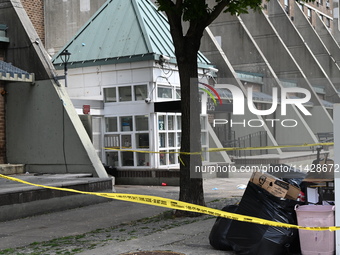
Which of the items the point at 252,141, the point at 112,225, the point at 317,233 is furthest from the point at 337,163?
the point at 252,141

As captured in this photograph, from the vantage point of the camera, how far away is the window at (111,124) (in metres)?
18.1

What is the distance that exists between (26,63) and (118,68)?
303 centimetres

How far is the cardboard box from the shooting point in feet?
24.9

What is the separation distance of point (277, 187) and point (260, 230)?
2.08 feet

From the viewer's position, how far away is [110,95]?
18125 mm

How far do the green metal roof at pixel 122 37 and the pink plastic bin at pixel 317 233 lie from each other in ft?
→ 34.4

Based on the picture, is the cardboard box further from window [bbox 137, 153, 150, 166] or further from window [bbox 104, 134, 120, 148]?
window [bbox 104, 134, 120, 148]

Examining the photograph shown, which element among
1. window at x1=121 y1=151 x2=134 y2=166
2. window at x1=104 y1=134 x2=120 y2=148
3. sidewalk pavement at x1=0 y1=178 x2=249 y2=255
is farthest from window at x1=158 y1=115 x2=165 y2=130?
sidewalk pavement at x1=0 y1=178 x2=249 y2=255

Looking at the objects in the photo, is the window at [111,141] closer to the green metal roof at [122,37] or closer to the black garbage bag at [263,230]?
the green metal roof at [122,37]

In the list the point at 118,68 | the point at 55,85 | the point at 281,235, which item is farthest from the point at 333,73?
the point at 281,235

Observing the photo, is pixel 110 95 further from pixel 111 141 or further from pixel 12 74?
pixel 12 74

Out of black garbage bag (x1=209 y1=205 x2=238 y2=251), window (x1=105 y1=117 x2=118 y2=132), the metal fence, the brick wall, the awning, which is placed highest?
the brick wall

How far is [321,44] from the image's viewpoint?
3894cm

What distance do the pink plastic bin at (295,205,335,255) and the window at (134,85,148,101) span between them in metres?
10.7
